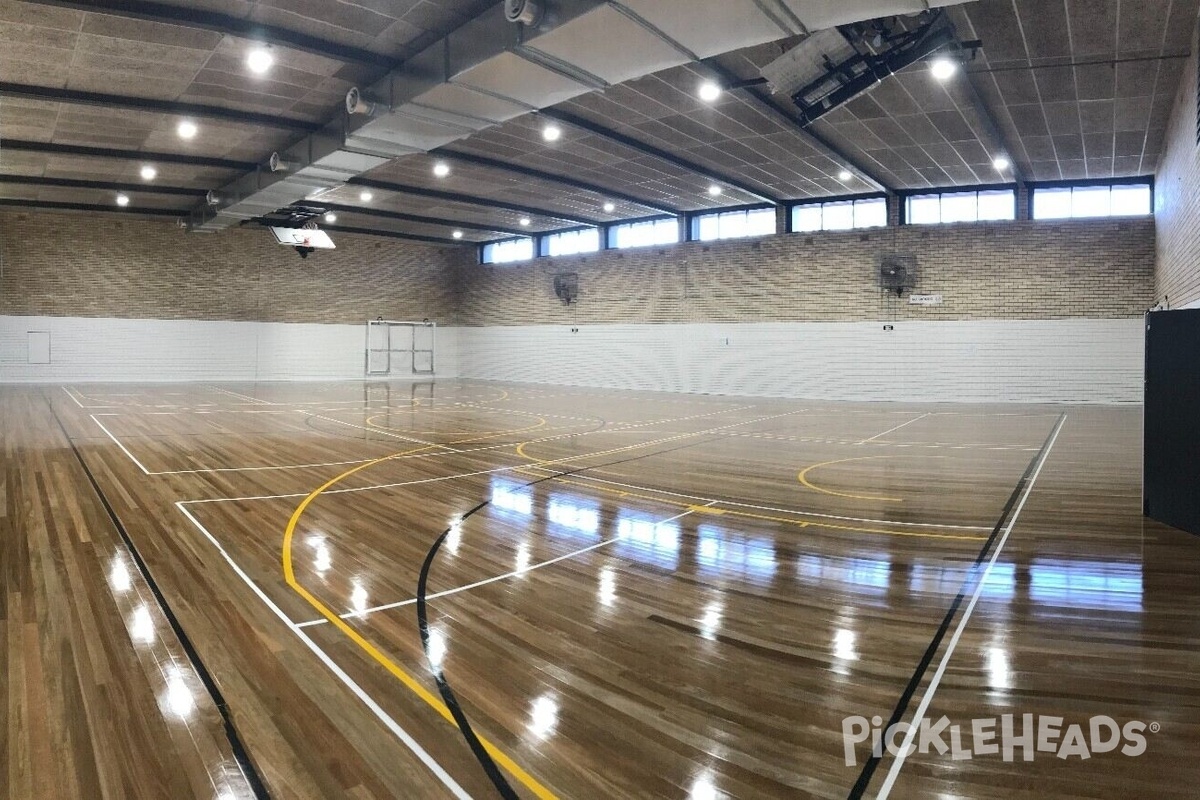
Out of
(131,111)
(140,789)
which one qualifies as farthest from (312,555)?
(131,111)

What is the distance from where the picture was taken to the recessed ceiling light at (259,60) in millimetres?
9078

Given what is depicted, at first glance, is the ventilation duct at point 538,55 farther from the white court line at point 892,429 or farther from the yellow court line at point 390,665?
the white court line at point 892,429

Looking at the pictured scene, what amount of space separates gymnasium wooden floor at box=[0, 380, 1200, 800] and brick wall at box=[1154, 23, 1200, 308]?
453 cm

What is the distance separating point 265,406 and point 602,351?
11872 millimetres

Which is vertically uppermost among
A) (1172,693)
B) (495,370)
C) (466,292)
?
(466,292)

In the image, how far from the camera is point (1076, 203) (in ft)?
54.3

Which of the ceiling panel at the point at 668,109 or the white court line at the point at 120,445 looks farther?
the ceiling panel at the point at 668,109

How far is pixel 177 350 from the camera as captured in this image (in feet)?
76.5

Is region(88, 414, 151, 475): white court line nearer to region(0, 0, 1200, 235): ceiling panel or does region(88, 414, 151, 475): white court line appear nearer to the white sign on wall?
region(0, 0, 1200, 235): ceiling panel

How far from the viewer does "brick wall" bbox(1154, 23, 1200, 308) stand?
A: 9.48m

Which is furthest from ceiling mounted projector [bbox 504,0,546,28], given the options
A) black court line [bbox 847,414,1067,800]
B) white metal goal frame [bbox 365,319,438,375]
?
white metal goal frame [bbox 365,319,438,375]

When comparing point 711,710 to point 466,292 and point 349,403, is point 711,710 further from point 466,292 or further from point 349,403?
point 466,292

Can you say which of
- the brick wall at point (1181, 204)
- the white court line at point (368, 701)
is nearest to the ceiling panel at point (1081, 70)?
the brick wall at point (1181, 204)
